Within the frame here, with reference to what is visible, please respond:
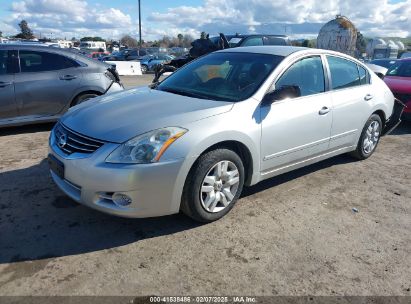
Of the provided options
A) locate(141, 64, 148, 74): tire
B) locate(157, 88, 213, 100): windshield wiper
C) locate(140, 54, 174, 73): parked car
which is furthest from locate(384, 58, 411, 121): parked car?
locate(141, 64, 148, 74): tire

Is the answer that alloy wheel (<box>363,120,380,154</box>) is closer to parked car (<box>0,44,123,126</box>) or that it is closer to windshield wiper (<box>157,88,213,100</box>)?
windshield wiper (<box>157,88,213,100</box>)

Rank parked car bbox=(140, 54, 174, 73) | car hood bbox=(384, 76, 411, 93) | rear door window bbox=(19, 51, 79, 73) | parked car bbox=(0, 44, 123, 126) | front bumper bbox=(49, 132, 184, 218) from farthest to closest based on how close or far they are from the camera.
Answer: parked car bbox=(140, 54, 174, 73) → car hood bbox=(384, 76, 411, 93) → rear door window bbox=(19, 51, 79, 73) → parked car bbox=(0, 44, 123, 126) → front bumper bbox=(49, 132, 184, 218)

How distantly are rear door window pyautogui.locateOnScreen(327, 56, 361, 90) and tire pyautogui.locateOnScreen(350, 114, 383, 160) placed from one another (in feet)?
2.17

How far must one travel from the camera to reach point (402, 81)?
8211 mm

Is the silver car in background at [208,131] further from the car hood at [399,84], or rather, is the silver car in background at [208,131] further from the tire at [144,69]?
the tire at [144,69]

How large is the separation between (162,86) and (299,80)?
1.60 m

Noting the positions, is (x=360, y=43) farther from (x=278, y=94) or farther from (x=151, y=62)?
(x=278, y=94)

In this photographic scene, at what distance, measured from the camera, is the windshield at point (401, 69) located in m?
8.72

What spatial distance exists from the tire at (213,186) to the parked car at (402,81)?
5591 millimetres

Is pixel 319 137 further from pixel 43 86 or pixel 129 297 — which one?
pixel 43 86

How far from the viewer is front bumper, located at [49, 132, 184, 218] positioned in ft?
9.89

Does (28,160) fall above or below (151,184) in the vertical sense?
below

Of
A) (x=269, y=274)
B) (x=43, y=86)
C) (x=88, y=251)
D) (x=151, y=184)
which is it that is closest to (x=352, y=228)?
(x=269, y=274)

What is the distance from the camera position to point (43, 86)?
20.6 feet
